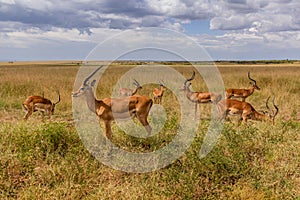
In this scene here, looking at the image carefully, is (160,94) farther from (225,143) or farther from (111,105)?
(225,143)

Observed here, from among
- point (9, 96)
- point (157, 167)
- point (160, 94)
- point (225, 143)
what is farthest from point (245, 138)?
point (9, 96)

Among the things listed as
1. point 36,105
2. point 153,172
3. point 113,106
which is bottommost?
point 153,172

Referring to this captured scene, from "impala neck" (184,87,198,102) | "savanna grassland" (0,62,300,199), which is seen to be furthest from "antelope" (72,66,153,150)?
"impala neck" (184,87,198,102)

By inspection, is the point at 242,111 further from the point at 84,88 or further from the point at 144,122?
the point at 84,88

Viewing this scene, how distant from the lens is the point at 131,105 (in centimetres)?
656

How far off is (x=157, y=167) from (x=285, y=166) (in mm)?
1998

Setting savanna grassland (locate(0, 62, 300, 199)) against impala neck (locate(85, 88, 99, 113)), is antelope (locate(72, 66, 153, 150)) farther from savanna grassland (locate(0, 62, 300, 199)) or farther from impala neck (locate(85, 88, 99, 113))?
savanna grassland (locate(0, 62, 300, 199))

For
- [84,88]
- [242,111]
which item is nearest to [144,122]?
[84,88]

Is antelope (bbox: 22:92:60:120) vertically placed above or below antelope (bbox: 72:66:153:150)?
below

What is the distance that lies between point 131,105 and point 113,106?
1.23ft

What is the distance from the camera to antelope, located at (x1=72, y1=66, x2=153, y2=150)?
6336 millimetres

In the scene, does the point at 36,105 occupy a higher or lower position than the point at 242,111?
lower

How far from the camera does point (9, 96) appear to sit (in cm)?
1271

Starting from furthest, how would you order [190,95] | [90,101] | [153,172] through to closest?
[190,95]
[90,101]
[153,172]
